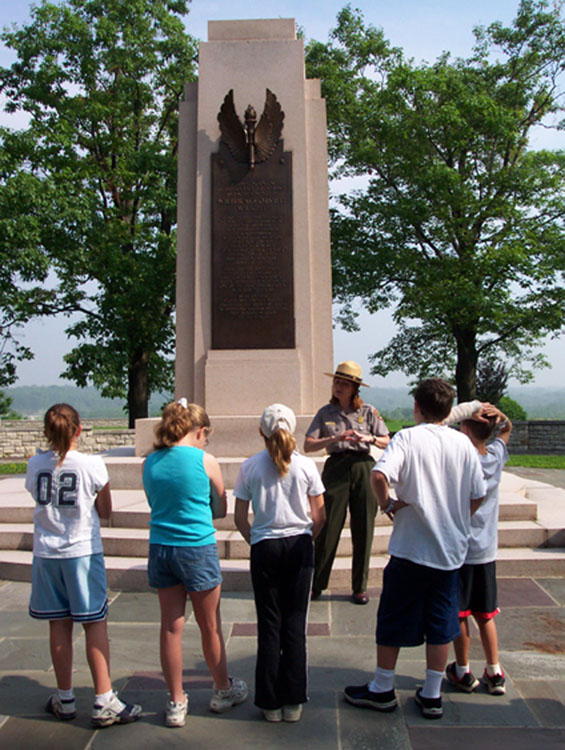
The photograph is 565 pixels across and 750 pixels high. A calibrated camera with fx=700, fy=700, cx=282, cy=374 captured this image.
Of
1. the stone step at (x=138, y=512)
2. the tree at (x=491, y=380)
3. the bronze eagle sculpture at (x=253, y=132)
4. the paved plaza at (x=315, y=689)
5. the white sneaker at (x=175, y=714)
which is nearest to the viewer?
the paved plaza at (x=315, y=689)

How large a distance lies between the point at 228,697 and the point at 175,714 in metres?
0.31

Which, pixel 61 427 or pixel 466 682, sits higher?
pixel 61 427

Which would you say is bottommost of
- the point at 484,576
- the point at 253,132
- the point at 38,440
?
the point at 38,440

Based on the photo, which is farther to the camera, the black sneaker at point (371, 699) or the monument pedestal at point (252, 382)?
the monument pedestal at point (252, 382)

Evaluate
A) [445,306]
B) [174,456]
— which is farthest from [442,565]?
[445,306]

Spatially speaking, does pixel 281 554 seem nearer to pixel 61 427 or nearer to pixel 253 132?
Answer: pixel 61 427

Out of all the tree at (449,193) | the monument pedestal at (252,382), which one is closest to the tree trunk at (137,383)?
the tree at (449,193)

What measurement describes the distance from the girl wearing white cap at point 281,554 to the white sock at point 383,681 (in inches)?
14.8

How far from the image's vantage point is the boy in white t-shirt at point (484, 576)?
3766mm

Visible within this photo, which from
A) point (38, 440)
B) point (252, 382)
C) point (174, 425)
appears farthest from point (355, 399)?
point (38, 440)

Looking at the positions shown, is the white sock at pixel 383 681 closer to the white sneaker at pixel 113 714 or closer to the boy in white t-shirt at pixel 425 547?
the boy in white t-shirt at pixel 425 547

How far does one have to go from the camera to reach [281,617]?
3518 millimetres

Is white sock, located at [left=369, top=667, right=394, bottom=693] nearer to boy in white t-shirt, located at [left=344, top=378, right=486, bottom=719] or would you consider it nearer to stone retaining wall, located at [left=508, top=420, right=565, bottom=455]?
boy in white t-shirt, located at [left=344, top=378, right=486, bottom=719]

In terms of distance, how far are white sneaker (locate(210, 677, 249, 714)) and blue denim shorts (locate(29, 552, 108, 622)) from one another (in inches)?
27.9
